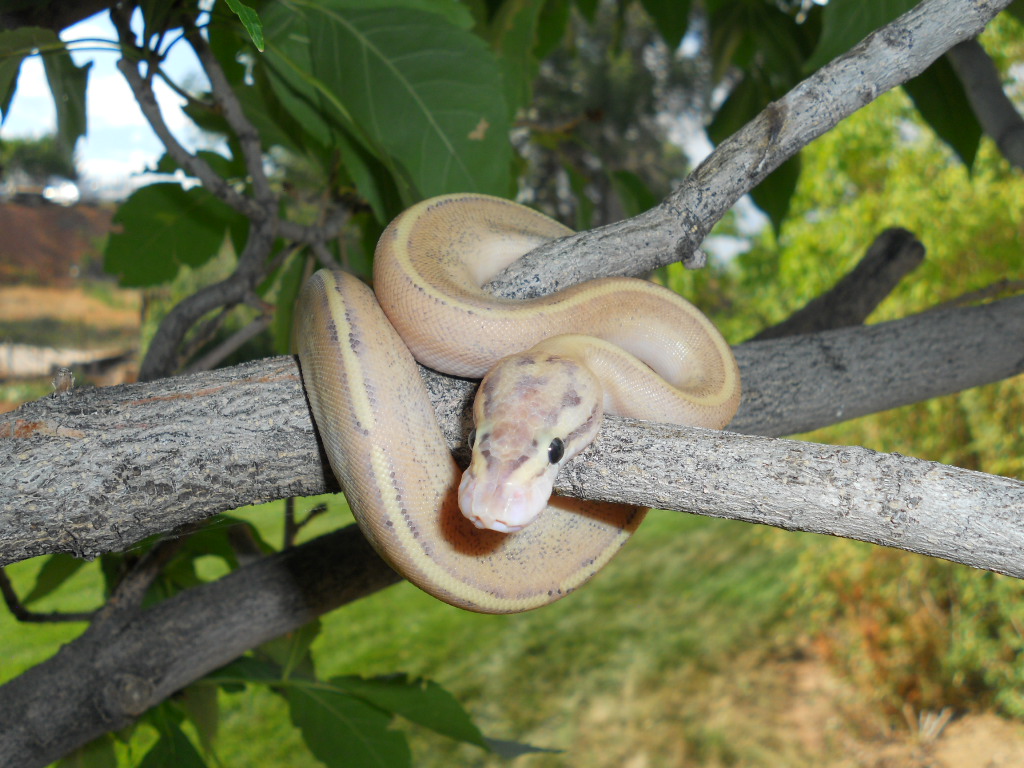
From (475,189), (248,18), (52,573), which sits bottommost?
(52,573)

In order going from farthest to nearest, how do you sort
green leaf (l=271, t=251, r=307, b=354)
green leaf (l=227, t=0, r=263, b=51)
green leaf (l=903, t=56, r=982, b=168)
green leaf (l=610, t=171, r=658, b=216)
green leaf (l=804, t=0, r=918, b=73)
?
green leaf (l=610, t=171, r=658, b=216)
green leaf (l=271, t=251, r=307, b=354)
green leaf (l=903, t=56, r=982, b=168)
green leaf (l=804, t=0, r=918, b=73)
green leaf (l=227, t=0, r=263, b=51)

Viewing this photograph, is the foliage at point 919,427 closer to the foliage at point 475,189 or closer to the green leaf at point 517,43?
the foliage at point 475,189

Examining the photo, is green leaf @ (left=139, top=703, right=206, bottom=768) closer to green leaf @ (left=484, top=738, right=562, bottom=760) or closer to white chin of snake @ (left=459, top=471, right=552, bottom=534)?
green leaf @ (left=484, top=738, right=562, bottom=760)

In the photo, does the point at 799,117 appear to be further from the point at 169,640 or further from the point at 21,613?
the point at 21,613

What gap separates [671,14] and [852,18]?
3.25ft

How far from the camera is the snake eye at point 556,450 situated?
0.75 m

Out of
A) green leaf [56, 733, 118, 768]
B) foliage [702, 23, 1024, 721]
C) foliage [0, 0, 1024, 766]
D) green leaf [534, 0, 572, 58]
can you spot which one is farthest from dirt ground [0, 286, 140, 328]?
foliage [702, 23, 1024, 721]

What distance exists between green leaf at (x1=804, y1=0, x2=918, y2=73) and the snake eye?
868 millimetres

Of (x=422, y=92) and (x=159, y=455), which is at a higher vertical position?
(x=422, y=92)

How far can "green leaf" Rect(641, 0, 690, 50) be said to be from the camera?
2.02 meters

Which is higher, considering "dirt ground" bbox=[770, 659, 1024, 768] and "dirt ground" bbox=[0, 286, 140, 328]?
"dirt ground" bbox=[0, 286, 140, 328]

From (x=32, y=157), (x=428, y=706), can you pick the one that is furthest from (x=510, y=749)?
(x=32, y=157)

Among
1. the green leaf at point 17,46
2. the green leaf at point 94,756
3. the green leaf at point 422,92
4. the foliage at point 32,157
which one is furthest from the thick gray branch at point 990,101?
the foliage at point 32,157

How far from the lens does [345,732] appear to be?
138cm
